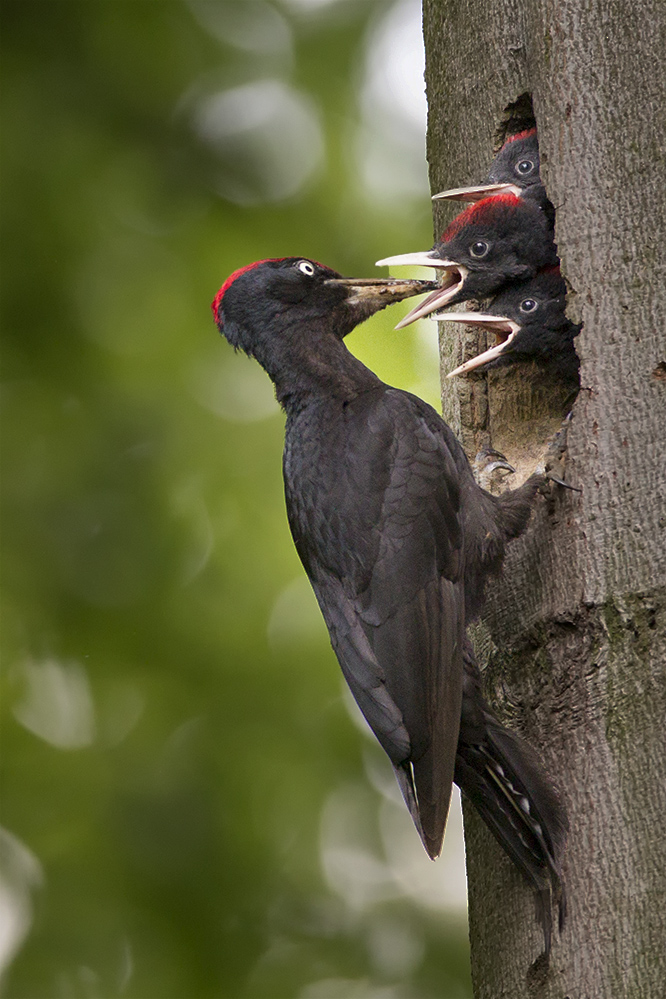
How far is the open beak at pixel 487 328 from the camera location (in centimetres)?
282

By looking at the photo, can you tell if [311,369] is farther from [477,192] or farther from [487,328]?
[477,192]

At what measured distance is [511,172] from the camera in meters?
2.83

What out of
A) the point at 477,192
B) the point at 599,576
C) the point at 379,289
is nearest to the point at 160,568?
the point at 379,289

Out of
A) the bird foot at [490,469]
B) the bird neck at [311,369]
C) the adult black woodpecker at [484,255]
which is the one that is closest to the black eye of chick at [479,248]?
the adult black woodpecker at [484,255]

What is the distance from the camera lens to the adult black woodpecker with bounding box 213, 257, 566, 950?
2211 mm

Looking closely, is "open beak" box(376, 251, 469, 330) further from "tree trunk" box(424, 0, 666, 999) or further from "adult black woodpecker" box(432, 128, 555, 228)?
"tree trunk" box(424, 0, 666, 999)

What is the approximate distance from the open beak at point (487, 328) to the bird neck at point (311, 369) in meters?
0.24

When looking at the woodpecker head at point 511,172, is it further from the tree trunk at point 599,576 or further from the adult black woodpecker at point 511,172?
the tree trunk at point 599,576

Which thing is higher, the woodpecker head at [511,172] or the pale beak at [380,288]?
the woodpecker head at [511,172]

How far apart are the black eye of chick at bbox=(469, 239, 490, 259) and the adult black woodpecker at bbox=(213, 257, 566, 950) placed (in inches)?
6.4

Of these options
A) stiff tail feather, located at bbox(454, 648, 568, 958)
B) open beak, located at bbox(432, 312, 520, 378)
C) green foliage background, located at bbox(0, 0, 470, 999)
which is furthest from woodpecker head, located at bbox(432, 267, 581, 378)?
stiff tail feather, located at bbox(454, 648, 568, 958)

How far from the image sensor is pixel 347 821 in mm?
3939

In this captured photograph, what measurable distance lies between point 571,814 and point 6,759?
1.96m

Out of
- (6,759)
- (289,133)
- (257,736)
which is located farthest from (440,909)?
(289,133)
